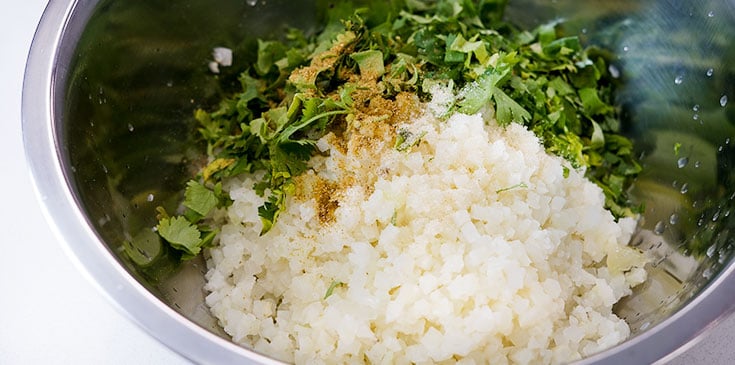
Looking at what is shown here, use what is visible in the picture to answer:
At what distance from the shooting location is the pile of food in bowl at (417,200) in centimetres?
118

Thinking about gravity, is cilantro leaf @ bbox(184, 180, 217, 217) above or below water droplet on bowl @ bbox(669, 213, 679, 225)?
below

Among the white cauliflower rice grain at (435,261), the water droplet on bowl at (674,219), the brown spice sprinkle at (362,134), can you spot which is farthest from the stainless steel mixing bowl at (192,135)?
the brown spice sprinkle at (362,134)

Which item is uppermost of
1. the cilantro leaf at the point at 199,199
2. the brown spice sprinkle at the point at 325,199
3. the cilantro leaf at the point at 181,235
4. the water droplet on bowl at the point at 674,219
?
the brown spice sprinkle at the point at 325,199

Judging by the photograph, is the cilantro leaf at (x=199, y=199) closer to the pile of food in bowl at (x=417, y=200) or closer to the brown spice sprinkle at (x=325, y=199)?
the pile of food in bowl at (x=417, y=200)

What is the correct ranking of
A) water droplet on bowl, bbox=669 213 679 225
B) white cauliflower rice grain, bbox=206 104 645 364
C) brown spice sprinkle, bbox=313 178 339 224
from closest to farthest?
white cauliflower rice grain, bbox=206 104 645 364
brown spice sprinkle, bbox=313 178 339 224
water droplet on bowl, bbox=669 213 679 225

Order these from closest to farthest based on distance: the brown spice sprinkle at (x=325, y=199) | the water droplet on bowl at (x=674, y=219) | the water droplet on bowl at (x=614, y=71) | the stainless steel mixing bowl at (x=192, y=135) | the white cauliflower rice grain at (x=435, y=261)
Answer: the stainless steel mixing bowl at (x=192, y=135), the white cauliflower rice grain at (x=435, y=261), the brown spice sprinkle at (x=325, y=199), the water droplet on bowl at (x=674, y=219), the water droplet on bowl at (x=614, y=71)

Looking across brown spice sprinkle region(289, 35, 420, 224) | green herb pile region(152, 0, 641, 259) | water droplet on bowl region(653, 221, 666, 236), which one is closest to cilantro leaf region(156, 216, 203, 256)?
green herb pile region(152, 0, 641, 259)

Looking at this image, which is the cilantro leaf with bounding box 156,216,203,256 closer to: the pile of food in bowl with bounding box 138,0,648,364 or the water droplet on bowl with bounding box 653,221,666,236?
the pile of food in bowl with bounding box 138,0,648,364

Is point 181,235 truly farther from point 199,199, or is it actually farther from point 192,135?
point 192,135

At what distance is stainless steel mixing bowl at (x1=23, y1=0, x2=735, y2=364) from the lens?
40.0 inches

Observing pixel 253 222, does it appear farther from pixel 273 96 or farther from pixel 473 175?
pixel 473 175

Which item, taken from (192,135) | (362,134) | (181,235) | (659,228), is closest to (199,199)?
(181,235)

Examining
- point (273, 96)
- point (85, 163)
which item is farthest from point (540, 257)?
point (85, 163)

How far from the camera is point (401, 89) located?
143cm
